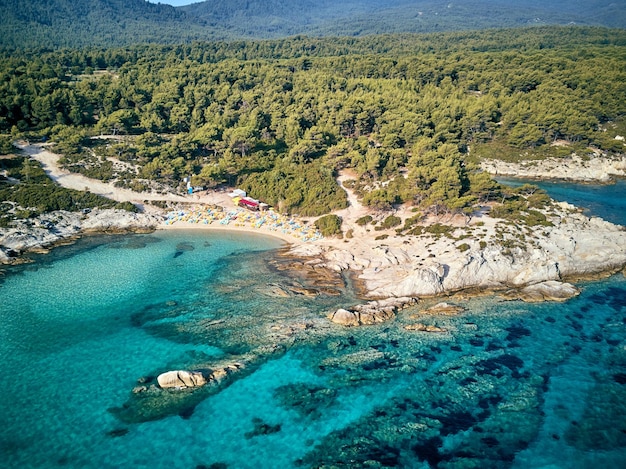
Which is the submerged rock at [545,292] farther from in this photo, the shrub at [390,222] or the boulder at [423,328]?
the shrub at [390,222]

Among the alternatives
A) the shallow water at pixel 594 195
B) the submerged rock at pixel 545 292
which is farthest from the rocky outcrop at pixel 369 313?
the shallow water at pixel 594 195

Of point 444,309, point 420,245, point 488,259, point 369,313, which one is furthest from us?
point 420,245

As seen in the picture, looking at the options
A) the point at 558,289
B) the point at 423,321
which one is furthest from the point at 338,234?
the point at 558,289

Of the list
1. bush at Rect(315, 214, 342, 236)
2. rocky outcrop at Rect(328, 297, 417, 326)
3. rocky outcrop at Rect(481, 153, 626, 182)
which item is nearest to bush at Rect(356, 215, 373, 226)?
bush at Rect(315, 214, 342, 236)

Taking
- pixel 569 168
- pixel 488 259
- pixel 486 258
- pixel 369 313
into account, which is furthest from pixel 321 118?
pixel 369 313

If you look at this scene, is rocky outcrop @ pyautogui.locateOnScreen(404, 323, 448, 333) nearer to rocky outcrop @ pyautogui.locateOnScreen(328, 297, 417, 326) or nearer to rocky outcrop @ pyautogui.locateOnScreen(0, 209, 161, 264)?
rocky outcrop @ pyautogui.locateOnScreen(328, 297, 417, 326)

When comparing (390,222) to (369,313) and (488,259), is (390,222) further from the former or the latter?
(369,313)
